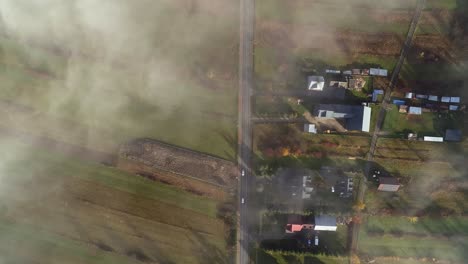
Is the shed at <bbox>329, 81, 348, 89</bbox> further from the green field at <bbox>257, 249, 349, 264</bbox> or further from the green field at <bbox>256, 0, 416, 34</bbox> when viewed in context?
the green field at <bbox>257, 249, 349, 264</bbox>

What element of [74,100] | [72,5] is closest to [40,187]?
[74,100]

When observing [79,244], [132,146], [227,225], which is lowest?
[79,244]

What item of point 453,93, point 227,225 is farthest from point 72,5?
point 453,93

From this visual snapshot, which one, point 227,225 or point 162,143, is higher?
point 162,143

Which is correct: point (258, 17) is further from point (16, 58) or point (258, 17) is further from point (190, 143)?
point (16, 58)

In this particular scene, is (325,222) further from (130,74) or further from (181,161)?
(130,74)
